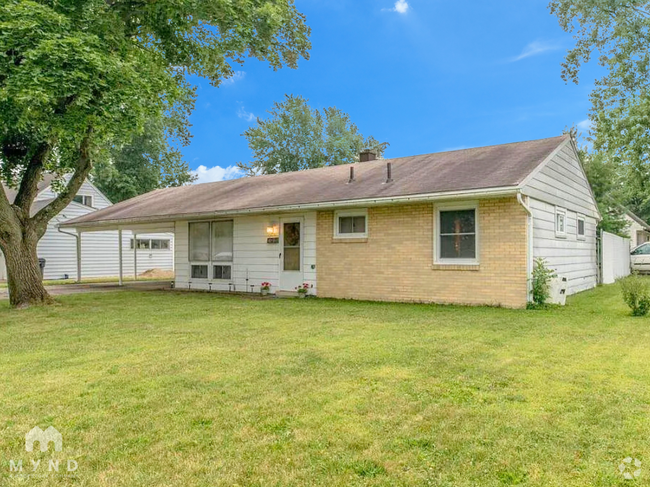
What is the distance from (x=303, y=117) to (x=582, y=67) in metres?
20.7

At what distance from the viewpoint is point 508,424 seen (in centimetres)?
303

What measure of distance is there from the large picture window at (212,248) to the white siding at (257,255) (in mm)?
242

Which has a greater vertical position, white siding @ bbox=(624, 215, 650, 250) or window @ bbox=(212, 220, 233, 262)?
white siding @ bbox=(624, 215, 650, 250)

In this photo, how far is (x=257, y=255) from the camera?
1290 cm

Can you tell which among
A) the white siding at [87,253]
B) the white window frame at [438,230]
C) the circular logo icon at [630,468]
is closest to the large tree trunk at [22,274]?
the white window frame at [438,230]

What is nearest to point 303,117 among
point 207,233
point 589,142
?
point 589,142

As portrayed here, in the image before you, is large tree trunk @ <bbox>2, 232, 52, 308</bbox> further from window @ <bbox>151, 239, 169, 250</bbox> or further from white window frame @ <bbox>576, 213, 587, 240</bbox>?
window @ <bbox>151, 239, 169, 250</bbox>

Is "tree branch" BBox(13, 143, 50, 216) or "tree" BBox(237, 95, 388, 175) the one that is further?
"tree" BBox(237, 95, 388, 175)

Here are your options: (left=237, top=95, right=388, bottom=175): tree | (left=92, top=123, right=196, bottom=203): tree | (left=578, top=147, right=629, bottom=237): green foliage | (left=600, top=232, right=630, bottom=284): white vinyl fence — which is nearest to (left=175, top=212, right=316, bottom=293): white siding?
(left=600, top=232, right=630, bottom=284): white vinyl fence

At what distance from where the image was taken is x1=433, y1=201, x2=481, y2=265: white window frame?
9.35 metres

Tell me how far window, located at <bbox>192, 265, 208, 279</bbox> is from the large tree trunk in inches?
194

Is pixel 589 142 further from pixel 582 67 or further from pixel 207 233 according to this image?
pixel 207 233

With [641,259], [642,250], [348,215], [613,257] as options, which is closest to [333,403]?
[348,215]

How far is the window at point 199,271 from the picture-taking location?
14.2 m
